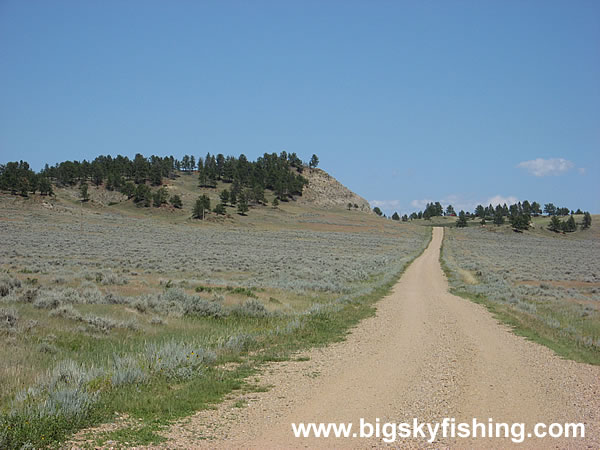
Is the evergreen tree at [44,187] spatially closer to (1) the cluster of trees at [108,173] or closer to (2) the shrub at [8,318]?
(1) the cluster of trees at [108,173]

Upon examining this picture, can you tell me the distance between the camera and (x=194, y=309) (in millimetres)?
15062

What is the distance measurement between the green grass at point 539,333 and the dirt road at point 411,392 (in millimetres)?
507

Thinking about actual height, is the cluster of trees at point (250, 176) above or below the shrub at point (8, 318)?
above

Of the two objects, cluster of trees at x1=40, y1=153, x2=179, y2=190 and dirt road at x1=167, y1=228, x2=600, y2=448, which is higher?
cluster of trees at x1=40, y1=153, x2=179, y2=190

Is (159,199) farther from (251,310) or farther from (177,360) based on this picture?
(177,360)

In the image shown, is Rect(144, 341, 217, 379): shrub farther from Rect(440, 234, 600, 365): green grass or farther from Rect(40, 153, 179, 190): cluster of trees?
Rect(40, 153, 179, 190): cluster of trees

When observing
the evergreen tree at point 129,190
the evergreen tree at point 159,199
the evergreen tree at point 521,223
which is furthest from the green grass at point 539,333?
the evergreen tree at point 521,223

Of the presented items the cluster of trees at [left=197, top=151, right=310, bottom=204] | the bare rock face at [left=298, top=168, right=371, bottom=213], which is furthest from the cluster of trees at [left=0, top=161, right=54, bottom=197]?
the bare rock face at [left=298, top=168, right=371, bottom=213]

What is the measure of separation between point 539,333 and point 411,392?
8.01 meters

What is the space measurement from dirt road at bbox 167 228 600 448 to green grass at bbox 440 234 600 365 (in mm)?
507

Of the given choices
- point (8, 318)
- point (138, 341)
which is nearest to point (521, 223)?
point (138, 341)

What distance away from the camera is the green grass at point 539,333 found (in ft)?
35.7

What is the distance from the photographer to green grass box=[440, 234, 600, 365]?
10875mm

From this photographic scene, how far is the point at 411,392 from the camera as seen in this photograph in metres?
7.56
